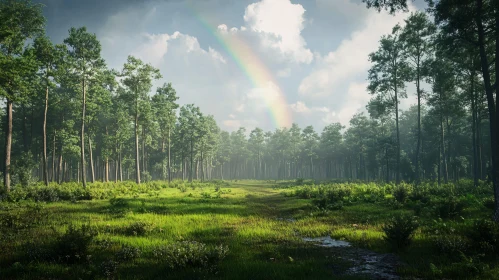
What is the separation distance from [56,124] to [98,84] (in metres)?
15.0

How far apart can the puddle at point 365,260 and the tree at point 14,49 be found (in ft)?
86.2

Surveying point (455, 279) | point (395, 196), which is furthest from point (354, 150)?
point (455, 279)

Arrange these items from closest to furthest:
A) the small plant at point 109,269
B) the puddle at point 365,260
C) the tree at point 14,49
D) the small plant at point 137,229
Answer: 1. the small plant at point 109,269
2. the puddle at point 365,260
3. the small plant at point 137,229
4. the tree at point 14,49

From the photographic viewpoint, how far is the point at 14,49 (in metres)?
25.8

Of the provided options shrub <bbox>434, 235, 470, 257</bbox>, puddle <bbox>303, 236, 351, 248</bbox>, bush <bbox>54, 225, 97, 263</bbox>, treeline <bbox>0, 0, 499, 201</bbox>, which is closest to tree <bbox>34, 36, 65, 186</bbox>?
treeline <bbox>0, 0, 499, 201</bbox>

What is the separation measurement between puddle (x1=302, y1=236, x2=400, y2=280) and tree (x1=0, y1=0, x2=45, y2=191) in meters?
26.3

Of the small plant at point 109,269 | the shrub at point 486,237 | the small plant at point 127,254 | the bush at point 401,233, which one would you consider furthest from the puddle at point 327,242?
the small plant at point 109,269

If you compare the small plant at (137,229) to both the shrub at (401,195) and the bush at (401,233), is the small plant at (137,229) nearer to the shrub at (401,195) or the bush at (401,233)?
the bush at (401,233)

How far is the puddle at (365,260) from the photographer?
6.75 meters

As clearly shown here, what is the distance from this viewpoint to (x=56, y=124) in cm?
4356

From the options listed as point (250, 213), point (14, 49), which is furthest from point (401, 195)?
point (14, 49)

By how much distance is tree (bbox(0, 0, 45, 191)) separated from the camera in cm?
2197

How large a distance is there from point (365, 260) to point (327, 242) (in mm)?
2241

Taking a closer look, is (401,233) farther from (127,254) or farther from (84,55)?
(84,55)
